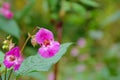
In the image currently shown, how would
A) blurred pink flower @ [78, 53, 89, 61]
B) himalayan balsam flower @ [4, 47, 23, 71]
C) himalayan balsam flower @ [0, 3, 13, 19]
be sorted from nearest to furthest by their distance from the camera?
himalayan balsam flower @ [4, 47, 23, 71], himalayan balsam flower @ [0, 3, 13, 19], blurred pink flower @ [78, 53, 89, 61]

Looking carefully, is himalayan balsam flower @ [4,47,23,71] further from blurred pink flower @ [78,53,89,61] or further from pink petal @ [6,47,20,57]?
blurred pink flower @ [78,53,89,61]

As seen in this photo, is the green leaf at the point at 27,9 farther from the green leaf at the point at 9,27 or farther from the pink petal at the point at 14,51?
the pink petal at the point at 14,51

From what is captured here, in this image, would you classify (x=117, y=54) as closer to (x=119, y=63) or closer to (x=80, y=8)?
(x=119, y=63)

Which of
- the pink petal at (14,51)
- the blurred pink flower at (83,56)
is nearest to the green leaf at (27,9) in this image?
the pink petal at (14,51)

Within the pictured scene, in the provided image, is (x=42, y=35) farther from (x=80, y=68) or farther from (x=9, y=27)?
(x=80, y=68)

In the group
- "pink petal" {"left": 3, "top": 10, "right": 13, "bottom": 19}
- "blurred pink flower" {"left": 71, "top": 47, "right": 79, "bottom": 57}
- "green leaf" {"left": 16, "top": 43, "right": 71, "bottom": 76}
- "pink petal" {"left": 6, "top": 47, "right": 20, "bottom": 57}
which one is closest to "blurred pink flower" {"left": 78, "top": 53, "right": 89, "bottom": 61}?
"blurred pink flower" {"left": 71, "top": 47, "right": 79, "bottom": 57}

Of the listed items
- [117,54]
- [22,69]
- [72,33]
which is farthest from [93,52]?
A: [22,69]
